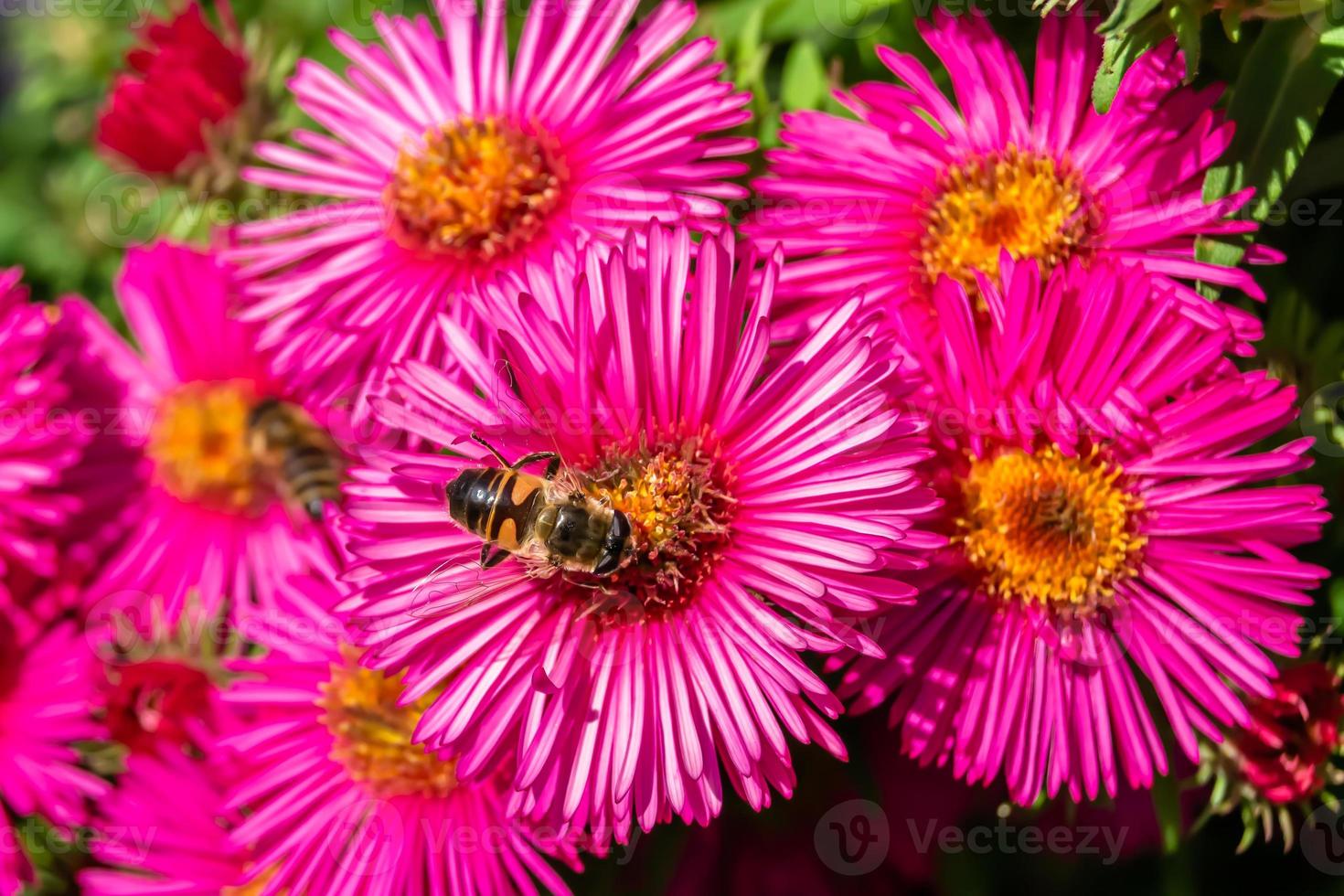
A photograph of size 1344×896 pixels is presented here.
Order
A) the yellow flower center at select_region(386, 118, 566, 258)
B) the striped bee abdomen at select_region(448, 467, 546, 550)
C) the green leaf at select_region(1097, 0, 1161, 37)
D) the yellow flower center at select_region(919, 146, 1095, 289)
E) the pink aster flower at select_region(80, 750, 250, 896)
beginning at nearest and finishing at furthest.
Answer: the green leaf at select_region(1097, 0, 1161, 37) → the striped bee abdomen at select_region(448, 467, 546, 550) → the yellow flower center at select_region(919, 146, 1095, 289) → the yellow flower center at select_region(386, 118, 566, 258) → the pink aster flower at select_region(80, 750, 250, 896)

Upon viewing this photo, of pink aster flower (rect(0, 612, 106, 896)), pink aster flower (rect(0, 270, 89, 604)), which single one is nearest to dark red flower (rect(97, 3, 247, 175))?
pink aster flower (rect(0, 270, 89, 604))

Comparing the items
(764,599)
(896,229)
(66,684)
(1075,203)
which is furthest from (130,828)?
(1075,203)

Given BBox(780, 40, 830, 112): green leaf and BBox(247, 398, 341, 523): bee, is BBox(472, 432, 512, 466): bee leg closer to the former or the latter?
BBox(247, 398, 341, 523): bee

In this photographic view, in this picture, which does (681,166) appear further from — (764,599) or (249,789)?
(249,789)

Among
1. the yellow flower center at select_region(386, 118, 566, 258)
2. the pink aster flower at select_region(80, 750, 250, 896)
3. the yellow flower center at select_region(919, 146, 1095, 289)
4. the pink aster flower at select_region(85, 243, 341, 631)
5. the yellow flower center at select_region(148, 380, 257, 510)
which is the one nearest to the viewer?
the yellow flower center at select_region(919, 146, 1095, 289)

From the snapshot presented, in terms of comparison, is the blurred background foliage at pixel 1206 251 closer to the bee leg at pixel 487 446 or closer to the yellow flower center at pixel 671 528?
the yellow flower center at pixel 671 528

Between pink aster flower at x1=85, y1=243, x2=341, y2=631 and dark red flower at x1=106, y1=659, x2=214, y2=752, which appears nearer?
dark red flower at x1=106, y1=659, x2=214, y2=752
